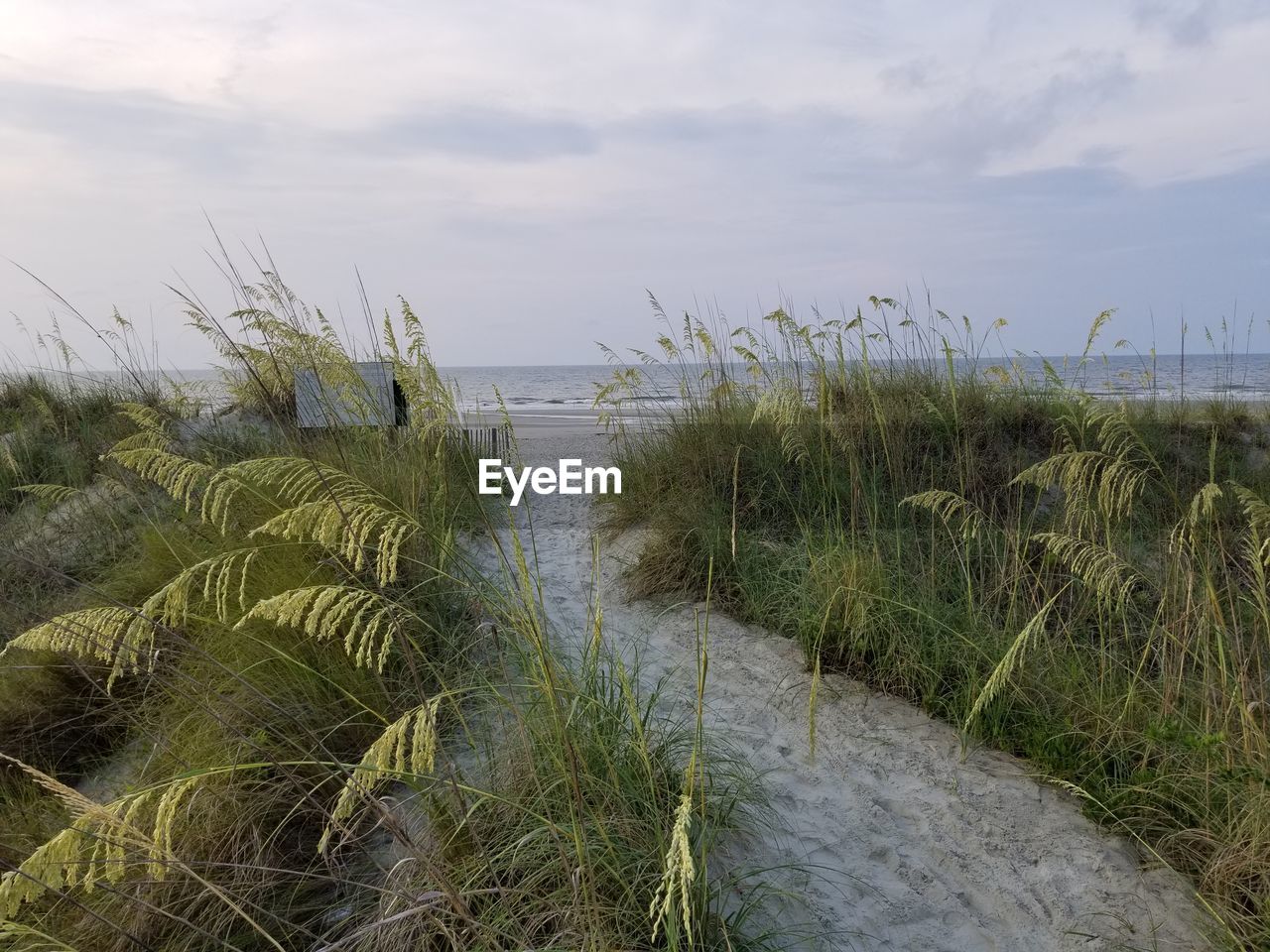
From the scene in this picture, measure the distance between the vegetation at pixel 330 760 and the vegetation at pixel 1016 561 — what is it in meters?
0.89

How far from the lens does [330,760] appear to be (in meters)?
3.33

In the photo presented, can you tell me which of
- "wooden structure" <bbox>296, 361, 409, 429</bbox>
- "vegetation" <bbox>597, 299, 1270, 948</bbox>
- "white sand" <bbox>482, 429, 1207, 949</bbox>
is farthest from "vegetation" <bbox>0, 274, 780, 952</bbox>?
"vegetation" <bbox>597, 299, 1270, 948</bbox>

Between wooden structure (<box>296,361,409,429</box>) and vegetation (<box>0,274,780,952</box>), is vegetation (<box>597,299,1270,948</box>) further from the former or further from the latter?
wooden structure (<box>296,361,409,429</box>)

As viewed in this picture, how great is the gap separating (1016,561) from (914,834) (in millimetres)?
1568

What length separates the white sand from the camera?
9.04ft

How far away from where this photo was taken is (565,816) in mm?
2590

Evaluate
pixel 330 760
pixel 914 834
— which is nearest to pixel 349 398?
pixel 330 760

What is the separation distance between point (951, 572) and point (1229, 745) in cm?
224

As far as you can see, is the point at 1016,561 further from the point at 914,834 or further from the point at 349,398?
the point at 349,398

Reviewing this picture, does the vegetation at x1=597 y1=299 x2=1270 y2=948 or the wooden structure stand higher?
the wooden structure

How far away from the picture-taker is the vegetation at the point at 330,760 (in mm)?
1881

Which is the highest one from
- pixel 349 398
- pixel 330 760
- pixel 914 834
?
pixel 349 398

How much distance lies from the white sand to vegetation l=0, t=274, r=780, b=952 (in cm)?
34

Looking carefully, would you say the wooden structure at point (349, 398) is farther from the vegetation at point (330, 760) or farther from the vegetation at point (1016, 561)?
the vegetation at point (1016, 561)
